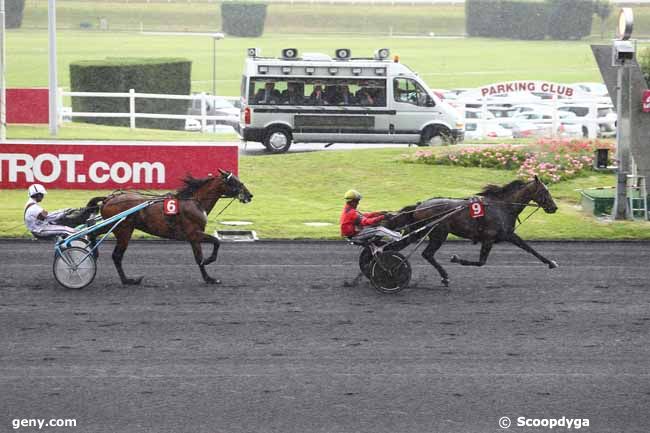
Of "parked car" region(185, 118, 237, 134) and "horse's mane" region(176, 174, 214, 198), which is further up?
"parked car" region(185, 118, 237, 134)

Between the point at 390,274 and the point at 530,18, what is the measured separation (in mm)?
85192

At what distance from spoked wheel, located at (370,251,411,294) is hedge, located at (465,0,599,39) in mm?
80037

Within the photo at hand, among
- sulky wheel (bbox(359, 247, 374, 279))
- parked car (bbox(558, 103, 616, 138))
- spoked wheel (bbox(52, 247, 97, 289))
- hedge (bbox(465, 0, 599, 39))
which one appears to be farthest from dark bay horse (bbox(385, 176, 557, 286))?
hedge (bbox(465, 0, 599, 39))

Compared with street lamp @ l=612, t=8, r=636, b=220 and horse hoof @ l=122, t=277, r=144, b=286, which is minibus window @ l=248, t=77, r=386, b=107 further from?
horse hoof @ l=122, t=277, r=144, b=286

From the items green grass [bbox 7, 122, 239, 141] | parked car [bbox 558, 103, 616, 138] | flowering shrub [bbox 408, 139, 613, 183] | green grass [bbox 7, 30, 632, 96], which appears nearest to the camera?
flowering shrub [bbox 408, 139, 613, 183]

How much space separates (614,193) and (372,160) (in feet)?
23.6

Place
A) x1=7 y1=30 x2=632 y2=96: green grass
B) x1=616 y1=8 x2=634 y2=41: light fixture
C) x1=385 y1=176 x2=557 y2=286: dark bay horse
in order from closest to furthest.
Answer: x1=385 y1=176 x2=557 y2=286: dark bay horse
x1=616 y1=8 x2=634 y2=41: light fixture
x1=7 y1=30 x2=632 y2=96: green grass

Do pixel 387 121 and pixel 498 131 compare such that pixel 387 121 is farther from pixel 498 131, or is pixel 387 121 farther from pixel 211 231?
pixel 211 231

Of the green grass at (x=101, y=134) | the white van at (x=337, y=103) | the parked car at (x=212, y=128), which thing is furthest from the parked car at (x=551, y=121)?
the green grass at (x=101, y=134)

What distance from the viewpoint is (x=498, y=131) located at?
124ft

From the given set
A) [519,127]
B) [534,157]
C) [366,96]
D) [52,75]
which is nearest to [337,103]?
[366,96]

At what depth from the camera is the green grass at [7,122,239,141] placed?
1312 inches

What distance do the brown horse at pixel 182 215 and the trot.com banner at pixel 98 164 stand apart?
304 inches

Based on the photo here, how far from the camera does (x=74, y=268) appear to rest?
1477 cm
